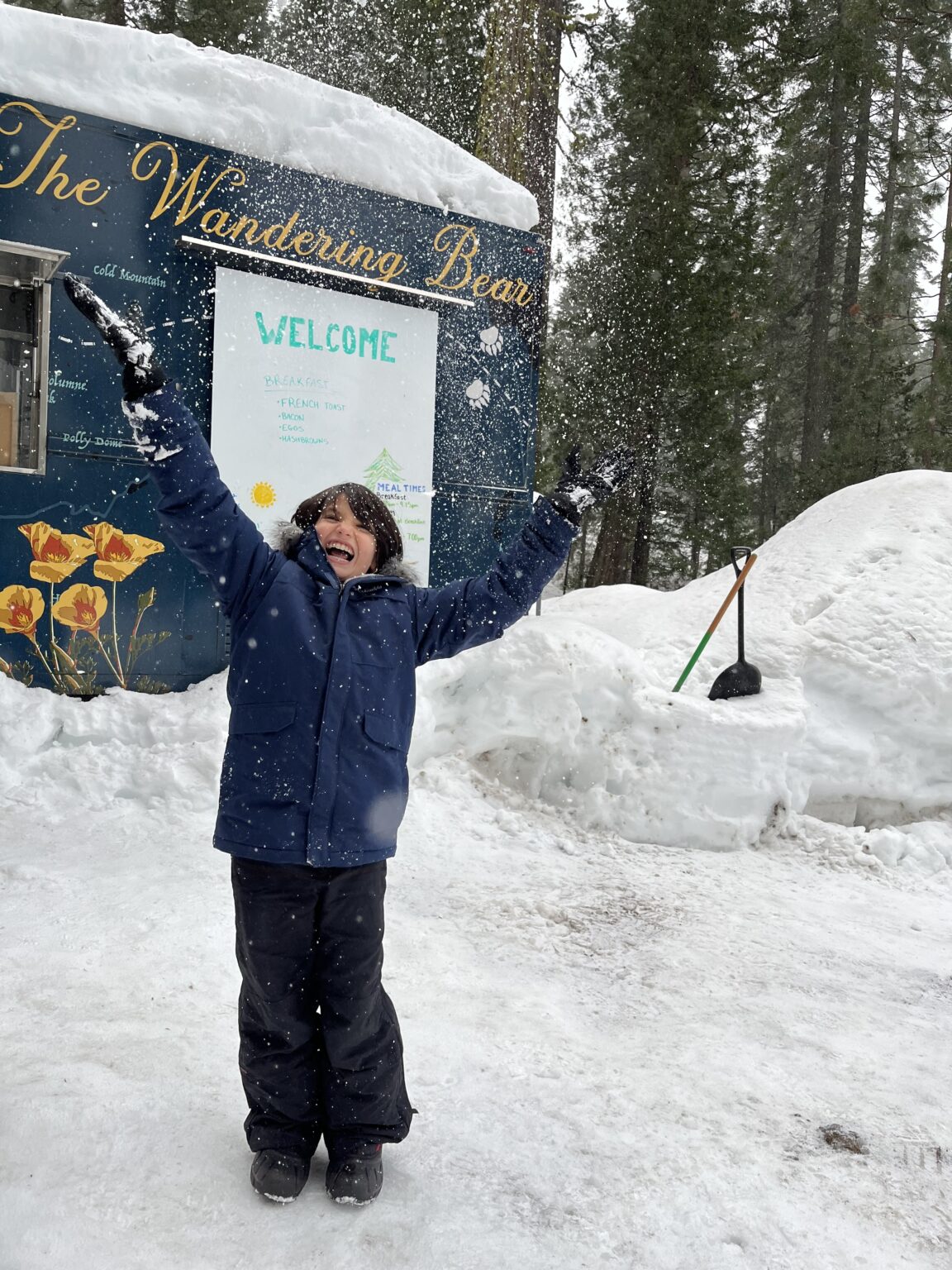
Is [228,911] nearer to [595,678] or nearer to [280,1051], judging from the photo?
[280,1051]

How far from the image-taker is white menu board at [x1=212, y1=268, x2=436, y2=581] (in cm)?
591

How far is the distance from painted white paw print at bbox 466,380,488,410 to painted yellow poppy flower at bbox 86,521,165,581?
2.48 m

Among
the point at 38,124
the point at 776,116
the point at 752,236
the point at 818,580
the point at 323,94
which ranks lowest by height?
the point at 818,580

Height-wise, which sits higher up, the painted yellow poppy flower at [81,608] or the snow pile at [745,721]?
the painted yellow poppy flower at [81,608]

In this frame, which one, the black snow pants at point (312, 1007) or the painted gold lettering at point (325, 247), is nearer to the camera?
the black snow pants at point (312, 1007)

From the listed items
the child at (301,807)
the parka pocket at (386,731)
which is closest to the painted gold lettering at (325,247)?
the child at (301,807)

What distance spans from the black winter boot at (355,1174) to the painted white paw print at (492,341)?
18.9 ft

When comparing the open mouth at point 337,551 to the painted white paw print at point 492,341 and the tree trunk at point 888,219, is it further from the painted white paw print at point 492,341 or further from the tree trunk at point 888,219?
the tree trunk at point 888,219

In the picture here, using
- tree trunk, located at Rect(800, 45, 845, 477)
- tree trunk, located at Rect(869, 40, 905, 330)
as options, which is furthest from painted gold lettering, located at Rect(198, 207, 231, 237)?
tree trunk, located at Rect(800, 45, 845, 477)

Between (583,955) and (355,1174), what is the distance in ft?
6.10

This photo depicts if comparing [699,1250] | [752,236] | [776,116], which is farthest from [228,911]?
[776,116]

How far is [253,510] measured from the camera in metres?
6.05

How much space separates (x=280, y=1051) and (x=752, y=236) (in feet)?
46.6

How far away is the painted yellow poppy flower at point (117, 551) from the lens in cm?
553
